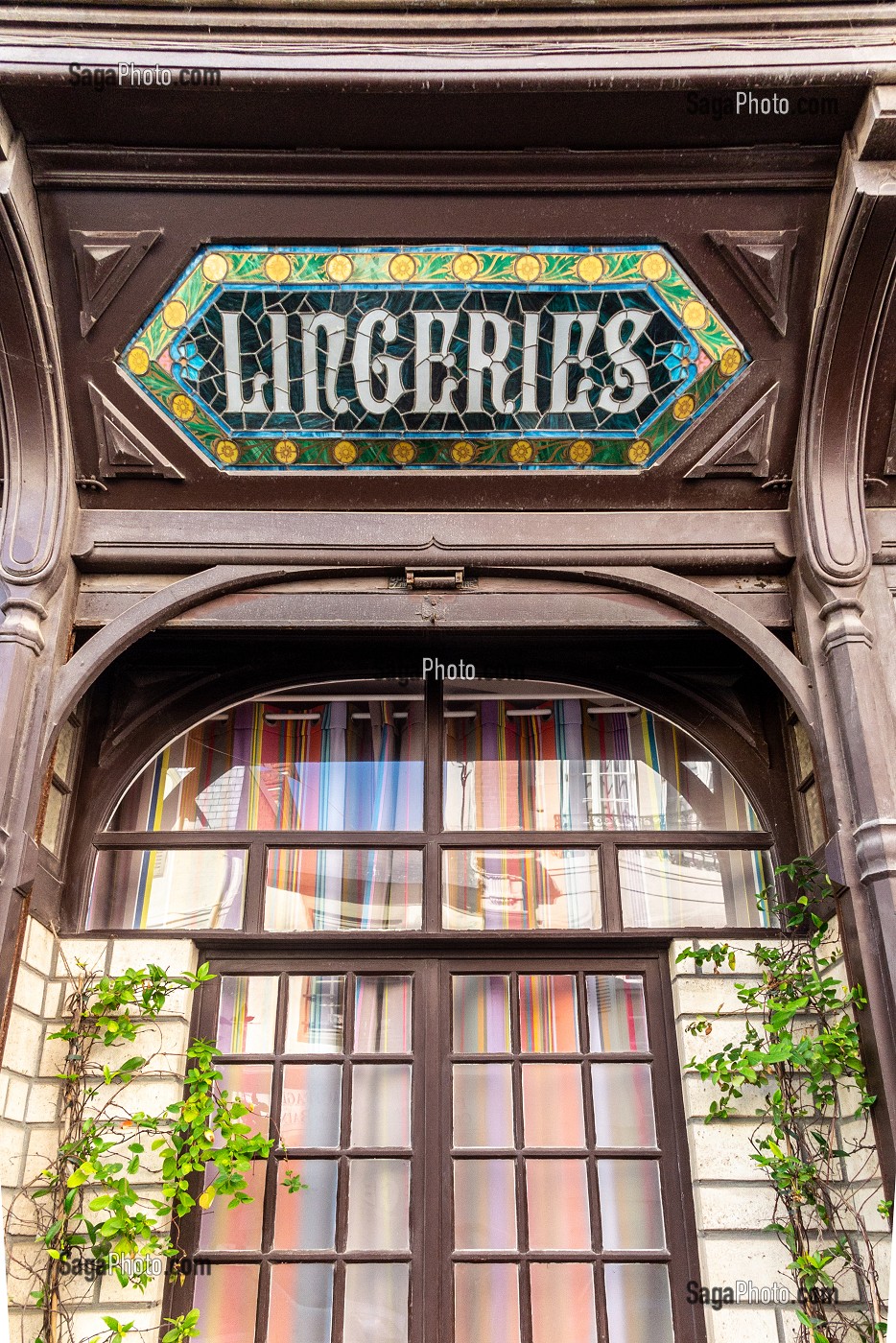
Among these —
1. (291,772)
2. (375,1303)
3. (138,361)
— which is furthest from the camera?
(291,772)

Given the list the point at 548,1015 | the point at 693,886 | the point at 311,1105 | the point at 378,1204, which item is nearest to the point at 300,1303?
the point at 378,1204

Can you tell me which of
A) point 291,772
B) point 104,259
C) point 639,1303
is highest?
point 104,259

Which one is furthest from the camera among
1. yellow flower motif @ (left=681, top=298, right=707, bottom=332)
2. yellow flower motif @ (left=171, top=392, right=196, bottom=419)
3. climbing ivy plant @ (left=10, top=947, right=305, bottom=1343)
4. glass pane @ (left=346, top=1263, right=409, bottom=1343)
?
yellow flower motif @ (left=171, top=392, right=196, bottom=419)

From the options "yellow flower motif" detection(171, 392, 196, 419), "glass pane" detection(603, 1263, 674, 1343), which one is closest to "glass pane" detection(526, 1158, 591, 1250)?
"glass pane" detection(603, 1263, 674, 1343)

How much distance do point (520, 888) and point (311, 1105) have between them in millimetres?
1075

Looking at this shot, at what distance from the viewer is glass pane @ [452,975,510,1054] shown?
4.01 metres

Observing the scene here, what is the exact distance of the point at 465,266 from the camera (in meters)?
3.80

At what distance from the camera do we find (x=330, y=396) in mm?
3945

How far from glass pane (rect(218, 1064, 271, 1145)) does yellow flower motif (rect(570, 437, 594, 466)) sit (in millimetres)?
2445

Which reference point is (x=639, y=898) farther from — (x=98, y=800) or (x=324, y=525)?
(x=98, y=800)

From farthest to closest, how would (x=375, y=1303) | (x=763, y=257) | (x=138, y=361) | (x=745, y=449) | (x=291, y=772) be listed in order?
(x=291, y=772)
(x=745, y=449)
(x=138, y=361)
(x=763, y=257)
(x=375, y=1303)

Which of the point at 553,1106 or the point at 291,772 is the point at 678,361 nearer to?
the point at 291,772

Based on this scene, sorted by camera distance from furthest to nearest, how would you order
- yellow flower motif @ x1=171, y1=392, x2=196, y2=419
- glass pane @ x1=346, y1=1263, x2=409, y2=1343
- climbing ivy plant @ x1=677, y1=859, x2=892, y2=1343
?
yellow flower motif @ x1=171, y1=392, x2=196, y2=419
glass pane @ x1=346, y1=1263, x2=409, y2=1343
climbing ivy plant @ x1=677, y1=859, x2=892, y2=1343

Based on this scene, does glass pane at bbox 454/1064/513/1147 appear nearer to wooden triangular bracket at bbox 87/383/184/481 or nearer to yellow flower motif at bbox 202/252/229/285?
wooden triangular bracket at bbox 87/383/184/481
